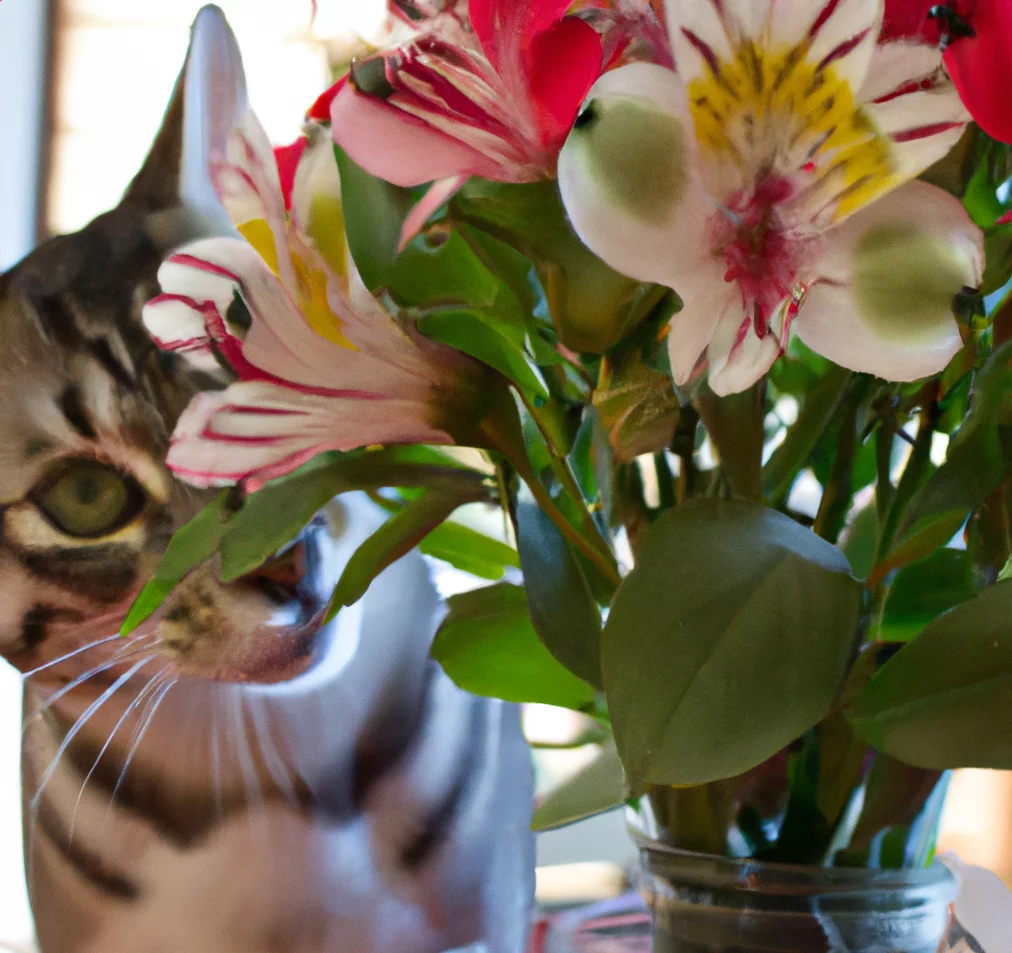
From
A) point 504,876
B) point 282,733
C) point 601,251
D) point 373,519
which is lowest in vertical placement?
point 504,876

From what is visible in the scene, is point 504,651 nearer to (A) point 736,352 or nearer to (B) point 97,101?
(A) point 736,352

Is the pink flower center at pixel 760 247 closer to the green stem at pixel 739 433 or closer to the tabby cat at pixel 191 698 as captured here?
the green stem at pixel 739 433

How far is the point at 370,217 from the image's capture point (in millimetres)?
262

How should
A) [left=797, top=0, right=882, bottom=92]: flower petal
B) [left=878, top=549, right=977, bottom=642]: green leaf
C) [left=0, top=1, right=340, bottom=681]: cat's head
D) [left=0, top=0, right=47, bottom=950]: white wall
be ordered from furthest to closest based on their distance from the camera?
[left=0, top=0, right=47, bottom=950]: white wall → [left=0, top=1, right=340, bottom=681]: cat's head → [left=878, top=549, right=977, bottom=642]: green leaf → [left=797, top=0, right=882, bottom=92]: flower petal

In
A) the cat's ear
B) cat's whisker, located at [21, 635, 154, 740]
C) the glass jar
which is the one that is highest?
the cat's ear

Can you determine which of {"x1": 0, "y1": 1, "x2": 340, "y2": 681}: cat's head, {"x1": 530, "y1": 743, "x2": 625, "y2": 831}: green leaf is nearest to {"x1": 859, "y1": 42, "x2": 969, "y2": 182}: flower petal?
{"x1": 530, "y1": 743, "x2": 625, "y2": 831}: green leaf

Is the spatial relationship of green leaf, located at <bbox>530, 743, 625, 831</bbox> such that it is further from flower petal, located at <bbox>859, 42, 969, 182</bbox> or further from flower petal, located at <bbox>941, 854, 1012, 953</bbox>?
flower petal, located at <bbox>859, 42, 969, 182</bbox>

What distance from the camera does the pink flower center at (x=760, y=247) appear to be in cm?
21

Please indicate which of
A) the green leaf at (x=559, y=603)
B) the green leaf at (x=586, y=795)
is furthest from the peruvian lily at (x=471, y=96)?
the green leaf at (x=586, y=795)

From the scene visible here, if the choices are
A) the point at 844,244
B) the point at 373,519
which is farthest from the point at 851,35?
the point at 373,519

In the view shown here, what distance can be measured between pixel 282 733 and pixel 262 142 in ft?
1.25

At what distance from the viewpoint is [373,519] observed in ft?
1.85

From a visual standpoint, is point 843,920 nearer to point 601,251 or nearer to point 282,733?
point 601,251

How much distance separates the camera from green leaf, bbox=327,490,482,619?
29cm
